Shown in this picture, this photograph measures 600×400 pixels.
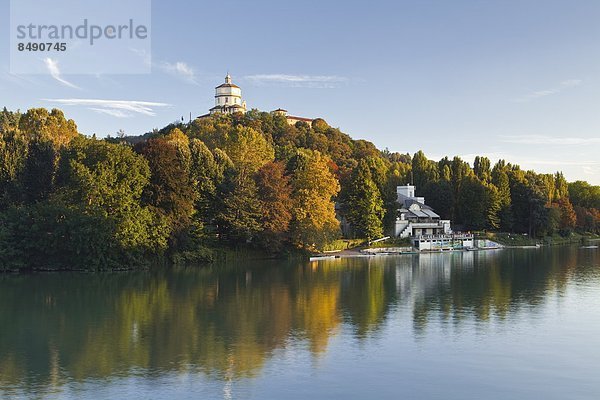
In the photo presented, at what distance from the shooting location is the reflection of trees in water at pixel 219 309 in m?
16.8

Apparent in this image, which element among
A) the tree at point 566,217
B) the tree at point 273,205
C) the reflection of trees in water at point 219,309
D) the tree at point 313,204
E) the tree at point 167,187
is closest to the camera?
the reflection of trees in water at point 219,309

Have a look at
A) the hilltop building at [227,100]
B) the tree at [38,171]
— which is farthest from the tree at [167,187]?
the hilltop building at [227,100]

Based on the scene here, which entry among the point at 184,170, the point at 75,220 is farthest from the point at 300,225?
the point at 75,220

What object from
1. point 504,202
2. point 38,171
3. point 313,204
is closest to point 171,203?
point 38,171

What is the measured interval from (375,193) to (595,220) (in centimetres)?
4439

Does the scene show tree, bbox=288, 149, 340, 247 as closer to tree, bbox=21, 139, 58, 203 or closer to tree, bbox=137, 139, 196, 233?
tree, bbox=137, 139, 196, 233

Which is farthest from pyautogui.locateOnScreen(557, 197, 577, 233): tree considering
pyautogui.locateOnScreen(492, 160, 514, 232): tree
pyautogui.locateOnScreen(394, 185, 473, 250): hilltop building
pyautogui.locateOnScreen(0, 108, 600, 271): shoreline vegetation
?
pyautogui.locateOnScreen(394, 185, 473, 250): hilltop building

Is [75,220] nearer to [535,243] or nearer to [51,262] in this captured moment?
[51,262]

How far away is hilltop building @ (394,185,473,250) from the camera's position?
2325 inches

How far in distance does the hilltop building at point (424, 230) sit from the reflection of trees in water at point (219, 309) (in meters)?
15.2

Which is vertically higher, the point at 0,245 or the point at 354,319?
the point at 0,245

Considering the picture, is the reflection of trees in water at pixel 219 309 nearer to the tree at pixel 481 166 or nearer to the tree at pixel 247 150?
the tree at pixel 247 150

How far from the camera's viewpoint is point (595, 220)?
82.7 m

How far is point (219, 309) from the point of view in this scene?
24844mm
